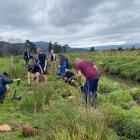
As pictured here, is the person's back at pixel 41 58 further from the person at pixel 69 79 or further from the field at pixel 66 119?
the field at pixel 66 119

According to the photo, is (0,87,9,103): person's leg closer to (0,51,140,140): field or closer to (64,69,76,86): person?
(0,51,140,140): field

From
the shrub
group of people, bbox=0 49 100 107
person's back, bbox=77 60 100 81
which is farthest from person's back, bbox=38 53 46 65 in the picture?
person's back, bbox=77 60 100 81

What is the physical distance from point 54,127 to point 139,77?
26782 mm

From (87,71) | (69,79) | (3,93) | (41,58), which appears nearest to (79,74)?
(87,71)

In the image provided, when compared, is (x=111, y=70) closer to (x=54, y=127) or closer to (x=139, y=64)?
(x=139, y=64)

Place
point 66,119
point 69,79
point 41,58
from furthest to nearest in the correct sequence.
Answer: point 69,79 < point 41,58 < point 66,119

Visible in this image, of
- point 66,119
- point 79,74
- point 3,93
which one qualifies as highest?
point 79,74

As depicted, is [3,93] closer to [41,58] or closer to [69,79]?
[41,58]

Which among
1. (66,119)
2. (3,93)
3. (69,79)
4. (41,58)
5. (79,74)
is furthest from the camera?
(69,79)

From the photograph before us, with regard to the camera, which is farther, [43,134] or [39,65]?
[39,65]

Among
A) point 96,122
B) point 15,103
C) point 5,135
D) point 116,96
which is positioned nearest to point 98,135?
point 96,122

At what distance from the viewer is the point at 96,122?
33.1 ft

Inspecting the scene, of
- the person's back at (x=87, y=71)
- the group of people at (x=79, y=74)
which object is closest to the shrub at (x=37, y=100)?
the group of people at (x=79, y=74)

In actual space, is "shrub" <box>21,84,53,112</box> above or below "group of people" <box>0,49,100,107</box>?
below
